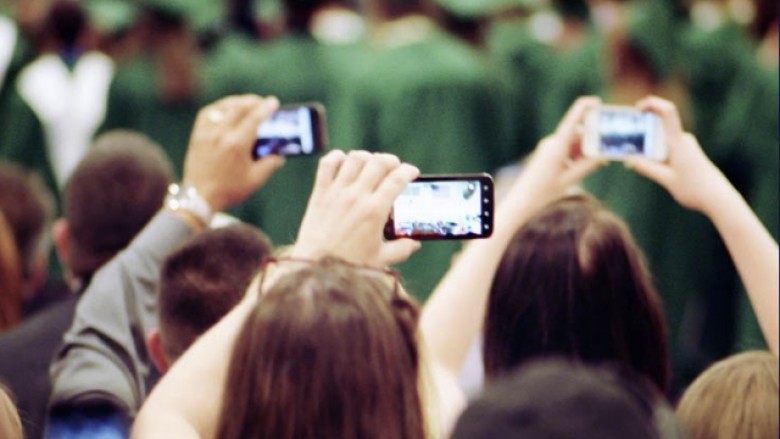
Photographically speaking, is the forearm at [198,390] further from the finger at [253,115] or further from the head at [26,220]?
the head at [26,220]

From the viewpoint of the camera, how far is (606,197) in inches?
262

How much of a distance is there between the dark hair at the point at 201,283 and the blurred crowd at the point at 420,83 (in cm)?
360

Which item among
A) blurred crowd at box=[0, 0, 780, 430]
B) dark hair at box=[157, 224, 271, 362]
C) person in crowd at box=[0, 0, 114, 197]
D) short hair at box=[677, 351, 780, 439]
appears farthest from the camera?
person in crowd at box=[0, 0, 114, 197]

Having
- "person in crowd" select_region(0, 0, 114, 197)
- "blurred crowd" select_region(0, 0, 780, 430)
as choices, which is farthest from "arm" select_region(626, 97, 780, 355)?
"person in crowd" select_region(0, 0, 114, 197)

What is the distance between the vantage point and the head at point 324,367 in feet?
7.16

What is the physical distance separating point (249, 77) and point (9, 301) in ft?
12.2

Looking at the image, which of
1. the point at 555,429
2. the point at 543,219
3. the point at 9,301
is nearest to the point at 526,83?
the point at 9,301

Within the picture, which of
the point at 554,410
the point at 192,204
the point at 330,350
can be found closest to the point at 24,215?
the point at 192,204

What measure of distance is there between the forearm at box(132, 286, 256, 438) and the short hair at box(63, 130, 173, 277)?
1360mm

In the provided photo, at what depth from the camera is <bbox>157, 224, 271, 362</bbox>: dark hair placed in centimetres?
308

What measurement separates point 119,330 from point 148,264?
13cm

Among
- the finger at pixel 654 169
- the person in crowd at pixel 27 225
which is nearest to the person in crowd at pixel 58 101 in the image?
the person in crowd at pixel 27 225

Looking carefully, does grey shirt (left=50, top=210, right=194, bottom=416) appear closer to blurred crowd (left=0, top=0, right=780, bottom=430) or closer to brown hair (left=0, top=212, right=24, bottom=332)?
brown hair (left=0, top=212, right=24, bottom=332)

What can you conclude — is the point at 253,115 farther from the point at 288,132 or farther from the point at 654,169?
the point at 654,169
